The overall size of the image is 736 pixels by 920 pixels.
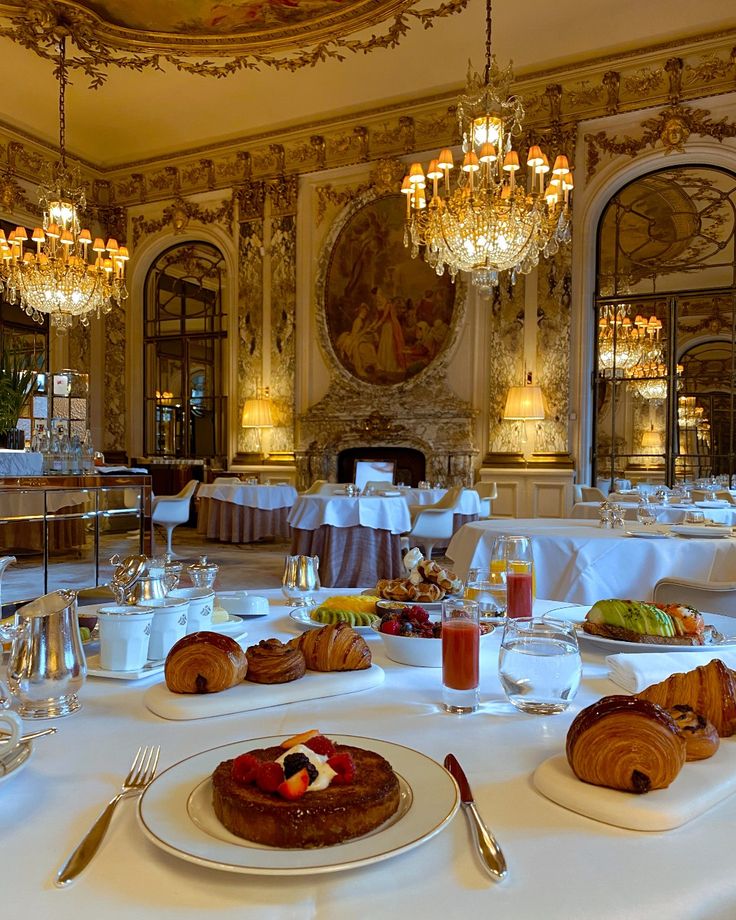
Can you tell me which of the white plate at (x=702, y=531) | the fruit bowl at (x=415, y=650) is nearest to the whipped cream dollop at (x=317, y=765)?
the fruit bowl at (x=415, y=650)

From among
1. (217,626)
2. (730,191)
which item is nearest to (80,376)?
(217,626)

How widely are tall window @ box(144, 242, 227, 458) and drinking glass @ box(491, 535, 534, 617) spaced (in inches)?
402

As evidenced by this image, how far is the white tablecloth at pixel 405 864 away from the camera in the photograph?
0.53 m

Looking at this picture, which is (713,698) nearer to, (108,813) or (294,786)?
(294,786)

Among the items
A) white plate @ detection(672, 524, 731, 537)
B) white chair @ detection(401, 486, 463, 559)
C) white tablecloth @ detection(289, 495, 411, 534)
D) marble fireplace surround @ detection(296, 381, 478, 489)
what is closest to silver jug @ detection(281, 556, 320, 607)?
white plate @ detection(672, 524, 731, 537)

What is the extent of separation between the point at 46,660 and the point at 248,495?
7.54 metres

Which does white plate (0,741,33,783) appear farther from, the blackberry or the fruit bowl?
the fruit bowl

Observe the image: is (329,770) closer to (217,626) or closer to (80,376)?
(217,626)

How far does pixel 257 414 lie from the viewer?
34.2 feet

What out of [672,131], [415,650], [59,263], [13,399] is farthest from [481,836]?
[672,131]

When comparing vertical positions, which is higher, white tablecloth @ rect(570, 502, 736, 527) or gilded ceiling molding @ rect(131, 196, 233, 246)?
gilded ceiling molding @ rect(131, 196, 233, 246)

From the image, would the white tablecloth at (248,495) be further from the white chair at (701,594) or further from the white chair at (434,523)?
the white chair at (701,594)

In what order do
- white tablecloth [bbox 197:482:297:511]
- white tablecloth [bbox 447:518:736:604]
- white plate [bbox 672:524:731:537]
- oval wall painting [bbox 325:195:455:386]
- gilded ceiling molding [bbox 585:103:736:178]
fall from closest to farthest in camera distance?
white tablecloth [bbox 447:518:736:604] < white plate [bbox 672:524:731:537] < gilded ceiling molding [bbox 585:103:736:178] < white tablecloth [bbox 197:482:297:511] < oval wall painting [bbox 325:195:455:386]

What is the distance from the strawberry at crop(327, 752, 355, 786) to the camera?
642 millimetres
